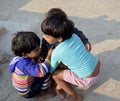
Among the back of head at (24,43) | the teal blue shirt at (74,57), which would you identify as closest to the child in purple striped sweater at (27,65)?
the back of head at (24,43)

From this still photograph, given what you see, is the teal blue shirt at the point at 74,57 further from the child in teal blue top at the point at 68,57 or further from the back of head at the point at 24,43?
the back of head at the point at 24,43

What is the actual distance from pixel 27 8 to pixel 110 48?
4.52 ft

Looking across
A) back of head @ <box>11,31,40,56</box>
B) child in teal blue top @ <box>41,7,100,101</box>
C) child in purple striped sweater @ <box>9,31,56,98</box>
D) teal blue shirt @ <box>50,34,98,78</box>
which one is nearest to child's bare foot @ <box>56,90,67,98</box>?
child in teal blue top @ <box>41,7,100,101</box>

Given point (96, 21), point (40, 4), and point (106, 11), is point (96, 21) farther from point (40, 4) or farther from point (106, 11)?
point (40, 4)

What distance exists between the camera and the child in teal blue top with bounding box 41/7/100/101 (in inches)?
82.7

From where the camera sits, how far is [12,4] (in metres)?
3.92

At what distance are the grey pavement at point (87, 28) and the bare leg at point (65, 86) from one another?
95mm

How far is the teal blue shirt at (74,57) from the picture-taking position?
218cm

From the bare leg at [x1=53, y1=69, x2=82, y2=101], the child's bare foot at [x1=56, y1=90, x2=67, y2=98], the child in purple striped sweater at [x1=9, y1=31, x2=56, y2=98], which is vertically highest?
the child in purple striped sweater at [x1=9, y1=31, x2=56, y2=98]

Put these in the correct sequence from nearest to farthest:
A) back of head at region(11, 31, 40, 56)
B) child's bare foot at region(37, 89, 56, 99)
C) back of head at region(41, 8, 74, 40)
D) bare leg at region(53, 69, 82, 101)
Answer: back of head at region(41, 8, 74, 40)
back of head at region(11, 31, 40, 56)
bare leg at region(53, 69, 82, 101)
child's bare foot at region(37, 89, 56, 99)

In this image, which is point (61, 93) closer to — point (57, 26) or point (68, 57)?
point (68, 57)

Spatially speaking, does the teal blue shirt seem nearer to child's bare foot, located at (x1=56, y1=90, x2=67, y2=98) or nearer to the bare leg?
the bare leg

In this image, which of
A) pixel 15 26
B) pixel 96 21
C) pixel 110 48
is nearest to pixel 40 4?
pixel 15 26

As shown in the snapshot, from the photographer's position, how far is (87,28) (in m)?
3.32
